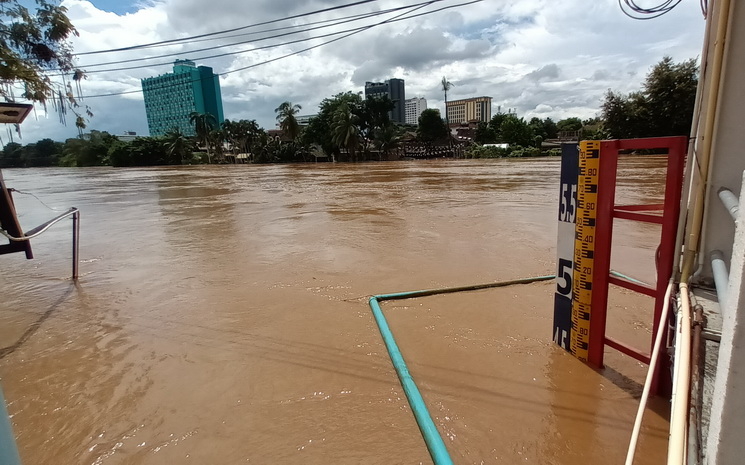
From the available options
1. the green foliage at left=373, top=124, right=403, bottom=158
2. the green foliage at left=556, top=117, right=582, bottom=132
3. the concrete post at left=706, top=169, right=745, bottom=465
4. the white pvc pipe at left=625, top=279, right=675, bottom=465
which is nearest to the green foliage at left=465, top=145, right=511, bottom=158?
the green foliage at left=373, top=124, right=403, bottom=158

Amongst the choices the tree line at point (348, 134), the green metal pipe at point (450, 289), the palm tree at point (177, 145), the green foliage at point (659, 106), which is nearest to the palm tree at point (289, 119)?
the tree line at point (348, 134)

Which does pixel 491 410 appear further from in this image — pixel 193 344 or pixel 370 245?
pixel 370 245

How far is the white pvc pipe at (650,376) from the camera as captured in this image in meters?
1.24

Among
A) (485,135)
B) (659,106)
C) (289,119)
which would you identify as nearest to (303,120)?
(289,119)

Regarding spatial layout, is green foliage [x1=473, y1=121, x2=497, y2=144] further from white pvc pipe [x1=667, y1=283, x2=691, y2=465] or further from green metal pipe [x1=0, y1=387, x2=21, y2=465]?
green metal pipe [x1=0, y1=387, x2=21, y2=465]

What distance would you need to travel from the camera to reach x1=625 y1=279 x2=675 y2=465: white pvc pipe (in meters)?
1.24

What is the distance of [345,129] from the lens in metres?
48.9

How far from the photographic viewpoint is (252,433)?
7.71 ft

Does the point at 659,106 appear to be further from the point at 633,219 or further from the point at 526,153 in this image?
the point at 633,219

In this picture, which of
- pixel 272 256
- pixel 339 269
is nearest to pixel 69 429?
pixel 339 269

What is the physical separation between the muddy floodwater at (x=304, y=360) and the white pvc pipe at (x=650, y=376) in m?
0.69

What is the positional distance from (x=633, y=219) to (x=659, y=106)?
39.7 m

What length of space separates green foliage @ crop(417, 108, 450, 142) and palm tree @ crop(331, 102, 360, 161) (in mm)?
10436

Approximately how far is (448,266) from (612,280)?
2935 millimetres
